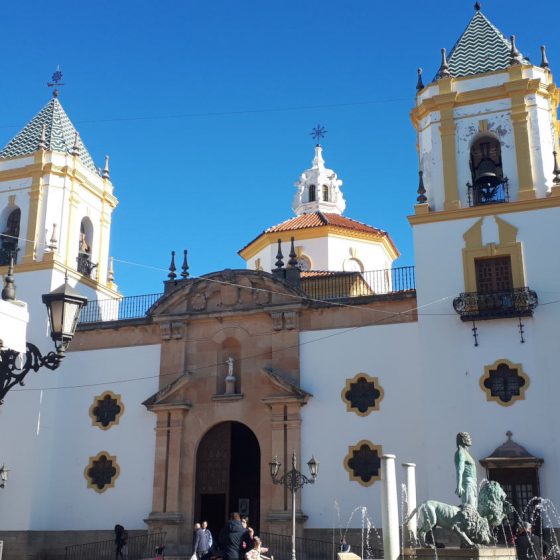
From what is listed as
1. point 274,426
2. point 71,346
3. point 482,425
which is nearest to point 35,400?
point 71,346

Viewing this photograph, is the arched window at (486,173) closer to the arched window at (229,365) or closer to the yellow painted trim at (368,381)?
the yellow painted trim at (368,381)

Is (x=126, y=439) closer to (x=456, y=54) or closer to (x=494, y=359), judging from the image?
(x=494, y=359)

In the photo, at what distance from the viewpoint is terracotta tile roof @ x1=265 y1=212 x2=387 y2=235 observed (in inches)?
1277

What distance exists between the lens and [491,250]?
2142 centimetres

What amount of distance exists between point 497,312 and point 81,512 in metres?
13.7

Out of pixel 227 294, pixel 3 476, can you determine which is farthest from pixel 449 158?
pixel 3 476

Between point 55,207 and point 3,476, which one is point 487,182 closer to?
point 55,207

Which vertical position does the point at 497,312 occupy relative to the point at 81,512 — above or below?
above

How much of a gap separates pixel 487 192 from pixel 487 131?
1911mm

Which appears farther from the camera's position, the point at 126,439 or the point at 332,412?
the point at 126,439

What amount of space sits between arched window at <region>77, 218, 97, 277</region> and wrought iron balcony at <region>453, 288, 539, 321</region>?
13463 millimetres

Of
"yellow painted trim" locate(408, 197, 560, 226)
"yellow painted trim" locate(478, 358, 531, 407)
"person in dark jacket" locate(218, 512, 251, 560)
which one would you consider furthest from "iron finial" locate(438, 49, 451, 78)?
"person in dark jacket" locate(218, 512, 251, 560)

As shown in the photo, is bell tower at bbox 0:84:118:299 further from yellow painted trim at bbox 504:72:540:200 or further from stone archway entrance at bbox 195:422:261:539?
yellow painted trim at bbox 504:72:540:200

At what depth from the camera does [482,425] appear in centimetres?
2016
